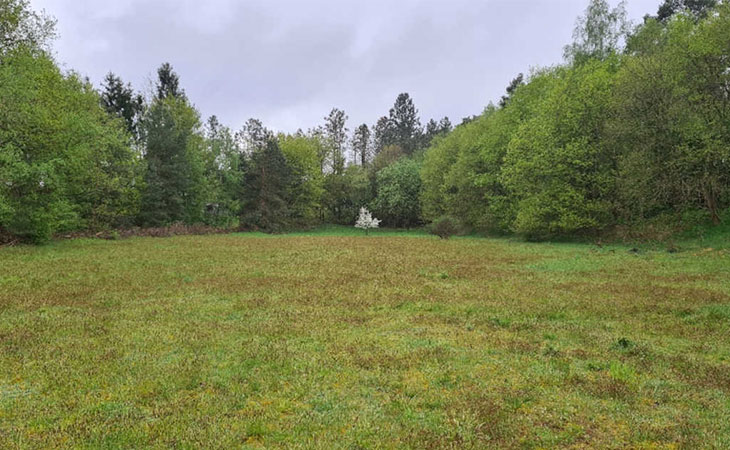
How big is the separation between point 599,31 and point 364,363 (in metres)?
50.8

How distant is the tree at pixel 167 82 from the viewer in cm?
6925

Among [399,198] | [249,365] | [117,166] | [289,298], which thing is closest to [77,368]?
[249,365]

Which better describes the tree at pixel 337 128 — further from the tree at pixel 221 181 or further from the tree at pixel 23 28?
the tree at pixel 23 28

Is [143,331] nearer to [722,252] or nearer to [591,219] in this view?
[722,252]

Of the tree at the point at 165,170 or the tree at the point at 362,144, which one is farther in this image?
the tree at the point at 362,144

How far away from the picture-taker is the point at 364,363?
7582 mm

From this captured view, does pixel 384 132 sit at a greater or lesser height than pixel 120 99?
greater

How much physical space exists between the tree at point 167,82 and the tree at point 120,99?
3.96m

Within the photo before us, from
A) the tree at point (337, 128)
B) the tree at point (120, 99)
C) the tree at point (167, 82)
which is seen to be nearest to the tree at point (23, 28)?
the tree at point (120, 99)

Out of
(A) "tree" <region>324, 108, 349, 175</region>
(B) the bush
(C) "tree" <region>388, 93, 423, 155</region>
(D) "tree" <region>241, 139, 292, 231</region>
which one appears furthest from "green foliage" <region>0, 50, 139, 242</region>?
(C) "tree" <region>388, 93, 423, 155</region>

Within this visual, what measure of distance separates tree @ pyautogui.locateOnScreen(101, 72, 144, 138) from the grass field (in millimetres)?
58828

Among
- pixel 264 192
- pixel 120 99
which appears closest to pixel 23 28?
pixel 264 192

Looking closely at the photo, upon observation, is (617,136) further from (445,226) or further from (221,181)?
(221,181)

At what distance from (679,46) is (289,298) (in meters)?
33.9
